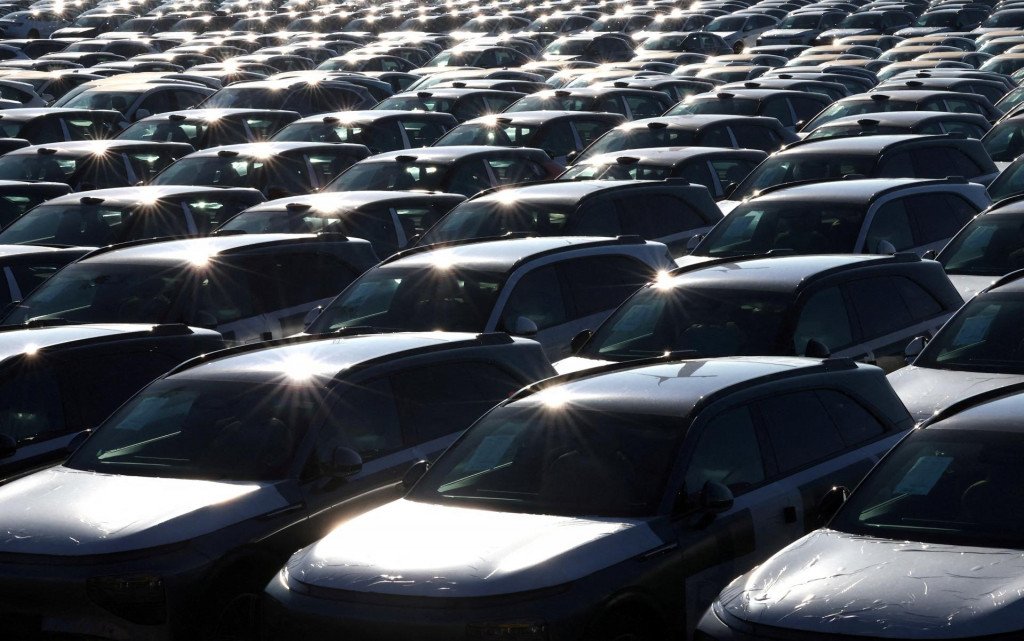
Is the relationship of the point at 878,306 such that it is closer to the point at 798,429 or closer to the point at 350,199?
the point at 798,429

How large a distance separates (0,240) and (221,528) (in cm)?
878

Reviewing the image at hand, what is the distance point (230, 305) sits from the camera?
41.0 ft

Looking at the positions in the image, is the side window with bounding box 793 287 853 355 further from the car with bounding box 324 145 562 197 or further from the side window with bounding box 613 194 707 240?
the car with bounding box 324 145 562 197

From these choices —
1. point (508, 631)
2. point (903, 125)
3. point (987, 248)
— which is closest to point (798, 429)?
point (508, 631)

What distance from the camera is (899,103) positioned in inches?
869

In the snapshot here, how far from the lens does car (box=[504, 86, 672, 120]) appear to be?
25.4m

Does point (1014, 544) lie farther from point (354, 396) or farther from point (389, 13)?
point (389, 13)

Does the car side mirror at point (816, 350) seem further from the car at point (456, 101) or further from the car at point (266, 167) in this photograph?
the car at point (456, 101)

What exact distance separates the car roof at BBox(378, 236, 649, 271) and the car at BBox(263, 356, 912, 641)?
11.9 feet

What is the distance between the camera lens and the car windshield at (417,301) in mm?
11586

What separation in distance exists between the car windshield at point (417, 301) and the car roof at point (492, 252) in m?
0.09

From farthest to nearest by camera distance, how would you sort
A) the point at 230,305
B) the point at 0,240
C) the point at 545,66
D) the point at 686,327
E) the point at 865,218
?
the point at 545,66 < the point at 0,240 < the point at 865,218 < the point at 230,305 < the point at 686,327

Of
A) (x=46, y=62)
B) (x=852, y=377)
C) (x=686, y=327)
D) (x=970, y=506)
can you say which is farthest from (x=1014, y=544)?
(x=46, y=62)

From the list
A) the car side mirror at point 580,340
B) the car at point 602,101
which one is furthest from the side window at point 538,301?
the car at point 602,101
